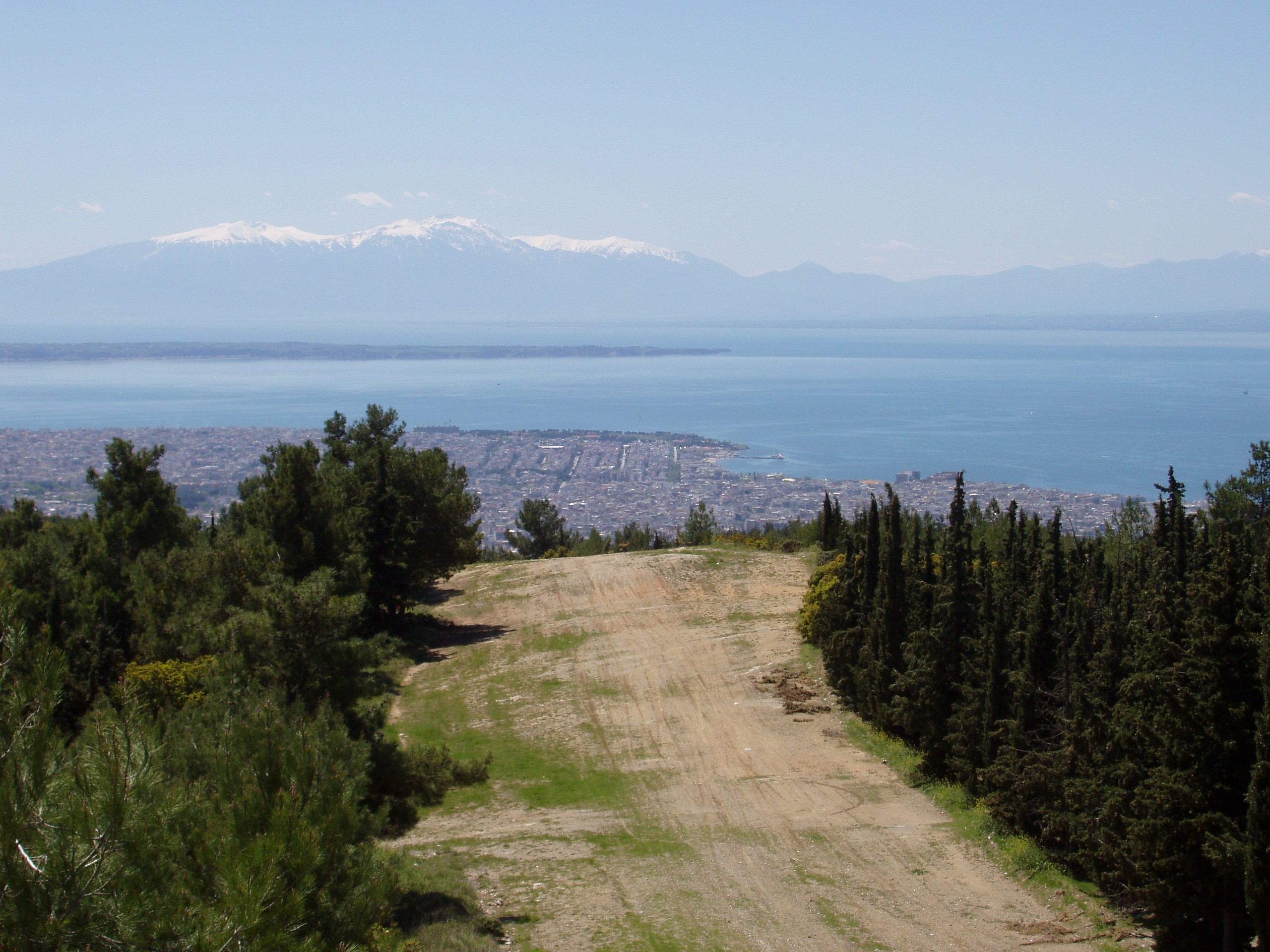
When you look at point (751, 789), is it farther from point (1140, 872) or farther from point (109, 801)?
point (109, 801)

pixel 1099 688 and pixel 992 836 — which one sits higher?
pixel 1099 688

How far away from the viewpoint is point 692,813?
56.1 ft

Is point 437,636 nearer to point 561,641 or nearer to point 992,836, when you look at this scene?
point 561,641

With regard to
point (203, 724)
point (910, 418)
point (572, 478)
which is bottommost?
point (572, 478)

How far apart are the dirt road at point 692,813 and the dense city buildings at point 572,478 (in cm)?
3680

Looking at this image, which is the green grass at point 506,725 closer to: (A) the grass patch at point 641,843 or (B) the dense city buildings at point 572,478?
(A) the grass patch at point 641,843

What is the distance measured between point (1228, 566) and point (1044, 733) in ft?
18.6

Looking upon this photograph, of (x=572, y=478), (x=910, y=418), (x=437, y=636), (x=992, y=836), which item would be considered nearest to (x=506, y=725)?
(x=437, y=636)

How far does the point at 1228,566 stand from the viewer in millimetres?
10586

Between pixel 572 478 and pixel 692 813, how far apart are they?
104469 millimetres

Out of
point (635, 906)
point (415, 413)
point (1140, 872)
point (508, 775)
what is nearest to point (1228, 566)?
point (1140, 872)

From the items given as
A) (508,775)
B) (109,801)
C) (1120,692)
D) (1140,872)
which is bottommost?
(508,775)

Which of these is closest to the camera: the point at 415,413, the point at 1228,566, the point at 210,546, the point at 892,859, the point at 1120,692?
the point at 1228,566

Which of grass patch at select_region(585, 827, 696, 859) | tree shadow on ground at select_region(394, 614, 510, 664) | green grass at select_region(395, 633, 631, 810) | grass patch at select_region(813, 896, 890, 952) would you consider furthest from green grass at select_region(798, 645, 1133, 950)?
tree shadow on ground at select_region(394, 614, 510, 664)
